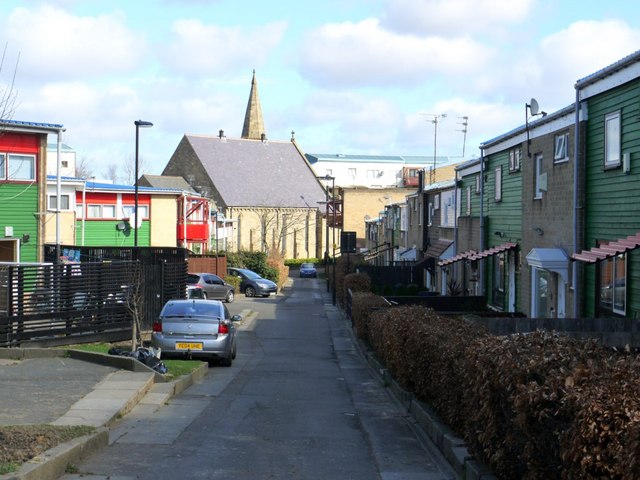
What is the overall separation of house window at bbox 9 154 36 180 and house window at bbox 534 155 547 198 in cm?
1666

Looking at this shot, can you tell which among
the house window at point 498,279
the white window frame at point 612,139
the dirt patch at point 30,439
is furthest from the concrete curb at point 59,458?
the house window at point 498,279

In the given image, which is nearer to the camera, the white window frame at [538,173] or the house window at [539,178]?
the house window at [539,178]

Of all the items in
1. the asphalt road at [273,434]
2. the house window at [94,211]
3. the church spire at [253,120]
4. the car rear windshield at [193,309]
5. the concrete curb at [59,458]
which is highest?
the church spire at [253,120]

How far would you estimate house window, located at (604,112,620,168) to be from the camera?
57.4 ft

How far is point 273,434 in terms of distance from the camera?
38.2 feet

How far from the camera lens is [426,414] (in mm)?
11680

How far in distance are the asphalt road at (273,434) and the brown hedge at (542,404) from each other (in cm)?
103

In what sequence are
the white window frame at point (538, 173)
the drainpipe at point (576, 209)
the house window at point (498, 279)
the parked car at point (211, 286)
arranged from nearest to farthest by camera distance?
1. the drainpipe at point (576, 209)
2. the white window frame at point (538, 173)
3. the house window at point (498, 279)
4. the parked car at point (211, 286)

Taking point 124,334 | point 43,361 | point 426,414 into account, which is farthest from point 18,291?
point 426,414

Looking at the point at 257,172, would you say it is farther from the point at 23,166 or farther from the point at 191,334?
the point at 191,334

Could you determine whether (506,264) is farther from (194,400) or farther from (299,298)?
(299,298)

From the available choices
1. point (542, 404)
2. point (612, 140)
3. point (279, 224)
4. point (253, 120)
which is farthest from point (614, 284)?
point (253, 120)

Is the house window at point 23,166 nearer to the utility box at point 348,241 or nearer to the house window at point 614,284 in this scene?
the house window at point 614,284

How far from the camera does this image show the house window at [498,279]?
93.1 ft
